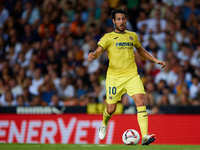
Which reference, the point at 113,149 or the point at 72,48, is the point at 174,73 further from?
the point at 113,149

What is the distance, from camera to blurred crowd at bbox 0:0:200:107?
11477 millimetres

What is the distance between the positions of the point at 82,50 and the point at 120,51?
6.47 meters

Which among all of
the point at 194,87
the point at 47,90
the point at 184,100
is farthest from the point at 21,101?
the point at 194,87

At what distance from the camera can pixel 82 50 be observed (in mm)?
13125

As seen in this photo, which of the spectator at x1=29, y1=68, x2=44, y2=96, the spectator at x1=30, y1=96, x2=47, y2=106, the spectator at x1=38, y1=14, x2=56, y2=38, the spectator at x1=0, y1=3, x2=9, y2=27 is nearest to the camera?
the spectator at x1=30, y1=96, x2=47, y2=106

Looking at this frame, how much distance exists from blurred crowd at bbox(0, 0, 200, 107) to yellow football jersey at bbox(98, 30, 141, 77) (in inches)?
162

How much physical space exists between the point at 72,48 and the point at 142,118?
23.6 feet

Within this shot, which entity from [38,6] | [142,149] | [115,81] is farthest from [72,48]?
[142,149]

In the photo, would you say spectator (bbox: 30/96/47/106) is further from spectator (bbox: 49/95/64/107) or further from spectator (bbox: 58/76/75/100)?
spectator (bbox: 58/76/75/100)

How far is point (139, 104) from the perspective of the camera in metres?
6.54

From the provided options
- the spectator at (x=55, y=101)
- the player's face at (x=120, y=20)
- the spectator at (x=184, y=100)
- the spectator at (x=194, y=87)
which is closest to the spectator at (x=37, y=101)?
the spectator at (x=55, y=101)

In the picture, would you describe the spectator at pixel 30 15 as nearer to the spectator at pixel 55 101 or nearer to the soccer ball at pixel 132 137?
the spectator at pixel 55 101

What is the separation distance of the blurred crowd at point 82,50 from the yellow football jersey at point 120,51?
13.5 feet

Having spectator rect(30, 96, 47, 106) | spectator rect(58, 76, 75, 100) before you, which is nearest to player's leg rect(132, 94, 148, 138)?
spectator rect(58, 76, 75, 100)
